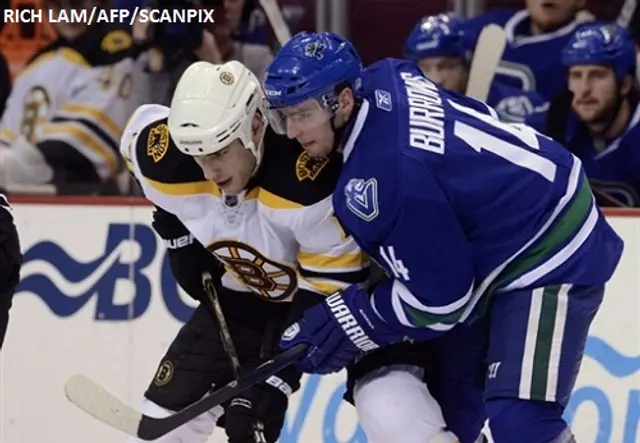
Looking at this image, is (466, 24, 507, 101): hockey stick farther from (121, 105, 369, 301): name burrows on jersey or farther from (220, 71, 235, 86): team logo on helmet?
(220, 71, 235, 86): team logo on helmet

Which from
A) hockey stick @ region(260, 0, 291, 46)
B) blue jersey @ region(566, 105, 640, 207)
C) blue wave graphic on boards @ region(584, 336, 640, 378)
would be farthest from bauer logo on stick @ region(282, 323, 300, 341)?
hockey stick @ region(260, 0, 291, 46)

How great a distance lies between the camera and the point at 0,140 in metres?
4.19

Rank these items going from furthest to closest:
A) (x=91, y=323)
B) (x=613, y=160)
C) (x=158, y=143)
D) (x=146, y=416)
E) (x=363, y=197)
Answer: (x=91, y=323), (x=613, y=160), (x=146, y=416), (x=158, y=143), (x=363, y=197)

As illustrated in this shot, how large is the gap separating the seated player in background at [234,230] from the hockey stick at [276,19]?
1.05 m

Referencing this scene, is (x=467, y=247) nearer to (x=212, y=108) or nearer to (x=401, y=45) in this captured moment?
(x=212, y=108)

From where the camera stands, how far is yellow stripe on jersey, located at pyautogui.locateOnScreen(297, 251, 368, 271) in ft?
9.04

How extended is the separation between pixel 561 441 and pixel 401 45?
1783 millimetres

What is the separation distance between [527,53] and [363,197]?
1642mm

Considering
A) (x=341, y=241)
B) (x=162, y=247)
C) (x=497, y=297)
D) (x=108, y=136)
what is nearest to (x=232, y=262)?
(x=341, y=241)

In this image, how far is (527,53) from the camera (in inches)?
159

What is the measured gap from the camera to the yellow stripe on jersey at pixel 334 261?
2.75m

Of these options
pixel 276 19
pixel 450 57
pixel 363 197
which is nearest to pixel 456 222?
pixel 363 197

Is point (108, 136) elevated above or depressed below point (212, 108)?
below

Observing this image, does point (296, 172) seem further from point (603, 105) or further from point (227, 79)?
point (603, 105)
